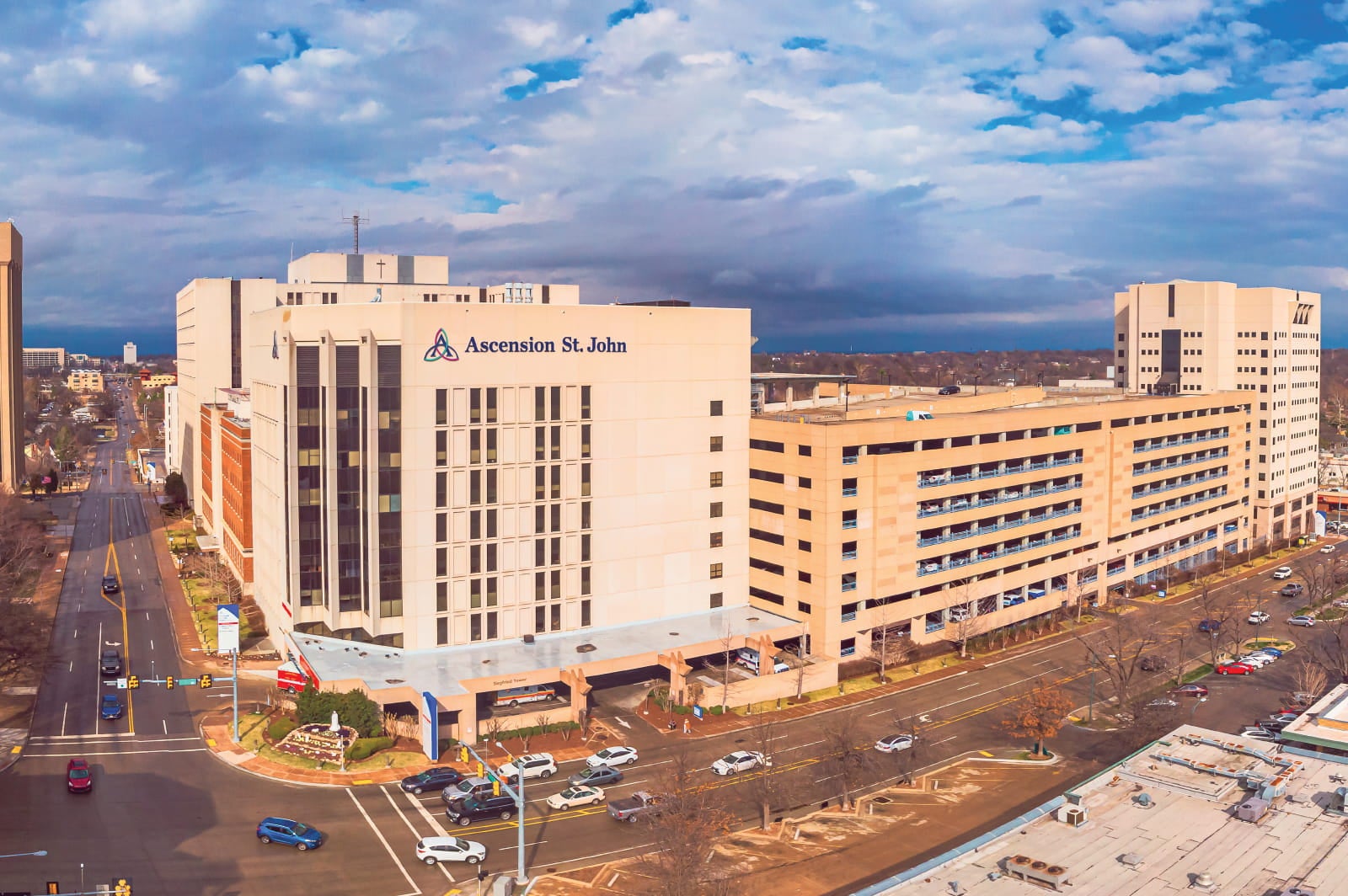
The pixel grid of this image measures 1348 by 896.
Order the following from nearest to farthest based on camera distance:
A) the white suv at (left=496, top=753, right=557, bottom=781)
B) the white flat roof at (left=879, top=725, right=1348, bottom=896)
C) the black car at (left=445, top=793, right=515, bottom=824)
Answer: the white flat roof at (left=879, top=725, right=1348, bottom=896)
the black car at (left=445, top=793, right=515, bottom=824)
the white suv at (left=496, top=753, right=557, bottom=781)

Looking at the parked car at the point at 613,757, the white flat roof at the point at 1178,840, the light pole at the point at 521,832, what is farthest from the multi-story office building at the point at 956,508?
the light pole at the point at 521,832

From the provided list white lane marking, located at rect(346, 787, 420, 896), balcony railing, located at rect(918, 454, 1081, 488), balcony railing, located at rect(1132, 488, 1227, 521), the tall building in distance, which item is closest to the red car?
white lane marking, located at rect(346, 787, 420, 896)

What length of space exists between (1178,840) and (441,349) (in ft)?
199

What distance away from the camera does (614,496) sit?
90812 mm

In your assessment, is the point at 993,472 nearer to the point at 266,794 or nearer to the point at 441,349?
the point at 441,349

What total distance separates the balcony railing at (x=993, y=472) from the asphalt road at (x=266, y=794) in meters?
18.2

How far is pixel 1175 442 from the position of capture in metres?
134

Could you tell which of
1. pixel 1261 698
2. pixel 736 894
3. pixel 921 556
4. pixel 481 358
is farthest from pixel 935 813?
pixel 481 358

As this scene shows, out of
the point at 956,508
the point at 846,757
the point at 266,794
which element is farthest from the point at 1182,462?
the point at 266,794

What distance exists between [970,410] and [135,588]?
10142 cm

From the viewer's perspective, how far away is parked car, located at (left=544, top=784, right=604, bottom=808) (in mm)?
64688

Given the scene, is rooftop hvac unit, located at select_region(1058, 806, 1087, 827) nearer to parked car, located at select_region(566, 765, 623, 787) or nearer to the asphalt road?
the asphalt road

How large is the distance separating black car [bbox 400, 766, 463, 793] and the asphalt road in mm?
651

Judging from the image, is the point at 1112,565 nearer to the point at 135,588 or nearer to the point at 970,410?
the point at 970,410
